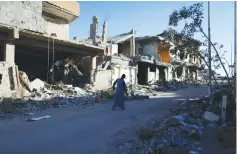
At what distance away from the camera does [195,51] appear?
10359 mm

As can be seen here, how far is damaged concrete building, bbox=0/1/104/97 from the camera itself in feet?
42.5

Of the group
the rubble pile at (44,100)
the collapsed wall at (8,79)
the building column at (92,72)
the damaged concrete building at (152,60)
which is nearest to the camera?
the rubble pile at (44,100)

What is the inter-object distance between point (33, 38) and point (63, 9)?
13.9 feet

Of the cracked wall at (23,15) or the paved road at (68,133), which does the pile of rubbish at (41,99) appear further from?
the cracked wall at (23,15)

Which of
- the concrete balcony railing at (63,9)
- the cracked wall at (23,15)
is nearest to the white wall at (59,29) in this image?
the concrete balcony railing at (63,9)

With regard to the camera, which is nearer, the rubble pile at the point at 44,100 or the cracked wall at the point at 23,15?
the rubble pile at the point at 44,100

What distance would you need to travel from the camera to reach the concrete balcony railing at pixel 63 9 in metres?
16.9

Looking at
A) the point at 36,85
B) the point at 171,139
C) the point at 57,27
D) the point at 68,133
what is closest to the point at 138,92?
the point at 57,27

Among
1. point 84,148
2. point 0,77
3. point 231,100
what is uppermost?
point 0,77

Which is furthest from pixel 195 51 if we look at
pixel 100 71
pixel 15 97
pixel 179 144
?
pixel 100 71

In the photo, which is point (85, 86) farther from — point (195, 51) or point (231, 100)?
point (231, 100)

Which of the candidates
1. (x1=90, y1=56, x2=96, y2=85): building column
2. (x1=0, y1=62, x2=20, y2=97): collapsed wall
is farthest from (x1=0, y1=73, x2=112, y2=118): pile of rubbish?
(x1=90, y1=56, x2=96, y2=85): building column

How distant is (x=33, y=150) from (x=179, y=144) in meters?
2.99

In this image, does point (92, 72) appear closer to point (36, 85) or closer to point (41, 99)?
point (36, 85)
